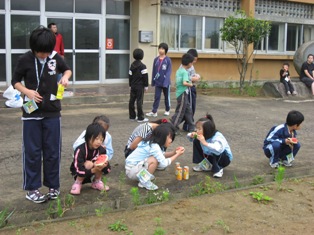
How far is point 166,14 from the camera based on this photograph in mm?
15453

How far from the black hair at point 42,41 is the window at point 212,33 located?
12.9 metres

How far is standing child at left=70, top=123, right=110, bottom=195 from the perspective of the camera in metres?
4.64

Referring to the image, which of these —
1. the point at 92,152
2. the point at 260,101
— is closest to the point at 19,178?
the point at 92,152

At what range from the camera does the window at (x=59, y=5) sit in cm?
1355

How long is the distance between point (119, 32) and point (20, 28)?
10.9 feet

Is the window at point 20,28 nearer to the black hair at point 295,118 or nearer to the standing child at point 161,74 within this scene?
the standing child at point 161,74

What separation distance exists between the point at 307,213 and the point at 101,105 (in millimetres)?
7540

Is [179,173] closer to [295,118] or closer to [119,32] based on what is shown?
[295,118]

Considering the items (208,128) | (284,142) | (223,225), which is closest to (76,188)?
(223,225)

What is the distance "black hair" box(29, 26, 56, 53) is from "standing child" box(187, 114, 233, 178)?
2.20m

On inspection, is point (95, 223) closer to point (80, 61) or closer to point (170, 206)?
point (170, 206)

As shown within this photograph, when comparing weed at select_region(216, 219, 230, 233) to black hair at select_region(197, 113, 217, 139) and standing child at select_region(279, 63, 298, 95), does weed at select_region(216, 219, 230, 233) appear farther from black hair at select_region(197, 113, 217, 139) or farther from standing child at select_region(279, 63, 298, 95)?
standing child at select_region(279, 63, 298, 95)

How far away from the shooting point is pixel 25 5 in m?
13.2

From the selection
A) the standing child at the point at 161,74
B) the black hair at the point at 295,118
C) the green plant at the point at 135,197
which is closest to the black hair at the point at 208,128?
the black hair at the point at 295,118
